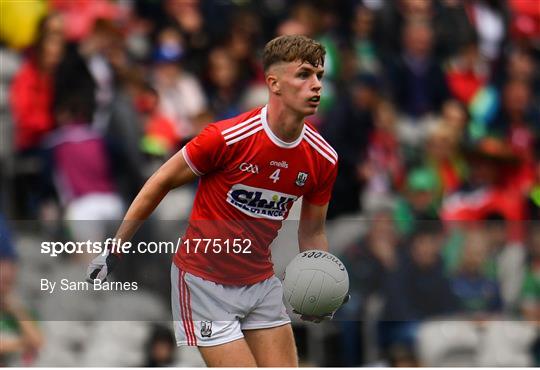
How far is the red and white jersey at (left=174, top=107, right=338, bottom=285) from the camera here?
6672 mm

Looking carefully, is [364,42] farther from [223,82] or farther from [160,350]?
[160,350]

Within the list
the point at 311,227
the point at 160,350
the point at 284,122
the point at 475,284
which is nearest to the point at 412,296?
the point at 475,284

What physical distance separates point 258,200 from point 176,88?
156 inches

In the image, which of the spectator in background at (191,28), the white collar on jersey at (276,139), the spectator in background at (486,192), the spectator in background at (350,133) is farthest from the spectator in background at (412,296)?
the white collar on jersey at (276,139)

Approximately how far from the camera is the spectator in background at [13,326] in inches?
330

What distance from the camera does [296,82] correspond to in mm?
6629

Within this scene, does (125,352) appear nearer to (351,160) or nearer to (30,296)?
(30,296)

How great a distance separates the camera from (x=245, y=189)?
6766 millimetres

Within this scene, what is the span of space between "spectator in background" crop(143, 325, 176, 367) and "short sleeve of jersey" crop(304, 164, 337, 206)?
207cm

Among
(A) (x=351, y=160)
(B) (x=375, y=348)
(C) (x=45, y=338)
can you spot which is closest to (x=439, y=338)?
(B) (x=375, y=348)

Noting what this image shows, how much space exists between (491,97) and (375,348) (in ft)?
11.1

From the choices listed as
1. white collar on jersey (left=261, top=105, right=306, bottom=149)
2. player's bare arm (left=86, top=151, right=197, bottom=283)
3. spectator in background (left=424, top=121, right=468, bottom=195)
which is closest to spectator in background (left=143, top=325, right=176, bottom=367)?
player's bare arm (left=86, top=151, right=197, bottom=283)

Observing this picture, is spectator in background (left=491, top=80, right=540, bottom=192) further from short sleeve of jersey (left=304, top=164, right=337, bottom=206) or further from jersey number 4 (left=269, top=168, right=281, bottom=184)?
jersey number 4 (left=269, top=168, right=281, bottom=184)

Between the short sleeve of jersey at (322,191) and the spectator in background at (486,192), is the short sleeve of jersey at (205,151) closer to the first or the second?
the short sleeve of jersey at (322,191)
